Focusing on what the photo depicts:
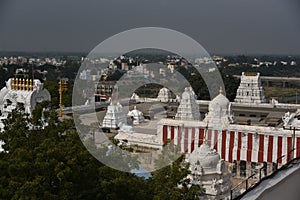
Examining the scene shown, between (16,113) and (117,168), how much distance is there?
1166 millimetres

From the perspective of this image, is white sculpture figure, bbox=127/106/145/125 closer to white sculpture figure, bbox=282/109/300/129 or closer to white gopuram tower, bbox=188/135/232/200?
white sculpture figure, bbox=282/109/300/129

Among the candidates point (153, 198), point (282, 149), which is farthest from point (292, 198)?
point (282, 149)

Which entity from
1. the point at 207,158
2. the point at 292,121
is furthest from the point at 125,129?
the point at 207,158

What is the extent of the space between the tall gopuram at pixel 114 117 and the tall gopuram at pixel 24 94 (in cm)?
257

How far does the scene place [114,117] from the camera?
28.6 feet

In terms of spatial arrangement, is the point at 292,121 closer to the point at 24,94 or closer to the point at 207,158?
the point at 207,158

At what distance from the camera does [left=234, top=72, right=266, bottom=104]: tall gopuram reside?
12.9 metres

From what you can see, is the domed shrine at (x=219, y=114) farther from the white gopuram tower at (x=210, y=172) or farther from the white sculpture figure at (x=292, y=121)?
the white gopuram tower at (x=210, y=172)

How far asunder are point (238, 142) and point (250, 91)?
288 inches

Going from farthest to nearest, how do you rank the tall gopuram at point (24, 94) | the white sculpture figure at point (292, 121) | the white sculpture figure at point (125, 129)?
the white sculpture figure at point (125, 129) < the white sculpture figure at point (292, 121) < the tall gopuram at point (24, 94)

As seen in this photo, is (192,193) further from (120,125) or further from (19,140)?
(120,125)

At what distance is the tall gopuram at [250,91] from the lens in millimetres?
12914

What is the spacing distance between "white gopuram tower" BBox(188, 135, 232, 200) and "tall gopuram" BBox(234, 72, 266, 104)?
849 cm

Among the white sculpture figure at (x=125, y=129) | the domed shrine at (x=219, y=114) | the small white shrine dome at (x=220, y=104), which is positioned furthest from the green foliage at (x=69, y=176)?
the white sculpture figure at (x=125, y=129)
